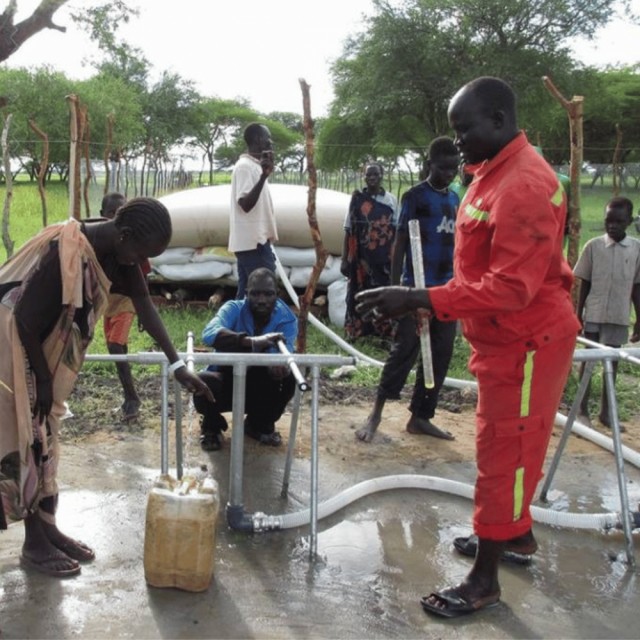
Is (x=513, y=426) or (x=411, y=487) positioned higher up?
(x=513, y=426)

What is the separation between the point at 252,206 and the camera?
523 centimetres

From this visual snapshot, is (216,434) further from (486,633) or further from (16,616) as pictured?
(486,633)

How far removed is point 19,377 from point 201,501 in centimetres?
78

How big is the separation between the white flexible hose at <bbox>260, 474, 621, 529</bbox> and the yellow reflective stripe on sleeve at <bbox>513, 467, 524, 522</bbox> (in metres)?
0.80

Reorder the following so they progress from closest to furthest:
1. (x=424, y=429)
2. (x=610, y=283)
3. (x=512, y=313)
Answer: (x=512, y=313) < (x=424, y=429) < (x=610, y=283)

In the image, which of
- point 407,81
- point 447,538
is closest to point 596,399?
point 447,538

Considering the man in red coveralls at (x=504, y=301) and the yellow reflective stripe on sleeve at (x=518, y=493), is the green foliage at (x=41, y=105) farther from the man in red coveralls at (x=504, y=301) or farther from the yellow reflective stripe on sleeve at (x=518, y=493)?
the yellow reflective stripe on sleeve at (x=518, y=493)

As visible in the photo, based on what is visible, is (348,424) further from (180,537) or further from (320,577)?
(180,537)

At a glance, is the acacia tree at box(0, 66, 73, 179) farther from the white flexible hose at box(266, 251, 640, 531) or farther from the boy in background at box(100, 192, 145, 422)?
the white flexible hose at box(266, 251, 640, 531)

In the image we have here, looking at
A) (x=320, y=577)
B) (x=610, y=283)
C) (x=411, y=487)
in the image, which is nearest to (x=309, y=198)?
(x=610, y=283)

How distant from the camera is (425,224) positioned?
4301 mm

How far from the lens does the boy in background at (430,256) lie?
14.0ft

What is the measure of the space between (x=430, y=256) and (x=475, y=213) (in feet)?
6.15

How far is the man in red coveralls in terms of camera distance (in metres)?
2.28
